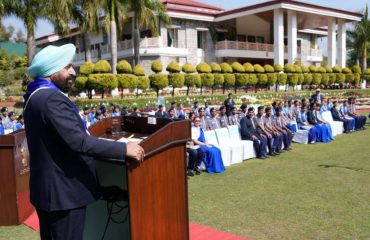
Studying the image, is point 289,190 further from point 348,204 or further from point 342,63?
point 342,63

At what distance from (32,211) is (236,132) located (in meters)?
5.35

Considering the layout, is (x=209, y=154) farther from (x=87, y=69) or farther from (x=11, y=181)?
(x=87, y=69)

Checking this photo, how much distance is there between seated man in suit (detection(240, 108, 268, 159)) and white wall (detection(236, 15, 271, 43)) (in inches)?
1101

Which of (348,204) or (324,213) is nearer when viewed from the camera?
(324,213)

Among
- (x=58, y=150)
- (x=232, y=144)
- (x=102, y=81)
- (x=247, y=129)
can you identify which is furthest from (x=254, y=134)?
(x=102, y=81)

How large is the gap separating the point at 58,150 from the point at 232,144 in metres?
6.88

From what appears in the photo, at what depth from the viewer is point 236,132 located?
30.4 feet

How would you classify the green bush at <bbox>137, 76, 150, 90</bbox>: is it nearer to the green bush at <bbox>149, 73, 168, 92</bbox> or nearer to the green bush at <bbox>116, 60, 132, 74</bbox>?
the green bush at <bbox>149, 73, 168, 92</bbox>

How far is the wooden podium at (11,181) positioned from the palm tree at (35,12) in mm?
15906

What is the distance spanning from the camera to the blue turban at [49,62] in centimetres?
211

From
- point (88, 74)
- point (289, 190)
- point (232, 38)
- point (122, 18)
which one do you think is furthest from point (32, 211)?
point (232, 38)

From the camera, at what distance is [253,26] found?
37312mm

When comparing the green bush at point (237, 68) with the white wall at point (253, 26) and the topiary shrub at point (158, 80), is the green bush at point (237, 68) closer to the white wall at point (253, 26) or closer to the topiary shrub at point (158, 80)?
the topiary shrub at point (158, 80)

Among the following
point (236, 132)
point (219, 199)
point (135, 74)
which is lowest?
point (219, 199)
